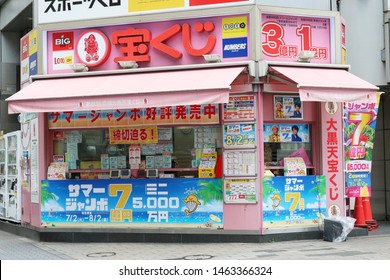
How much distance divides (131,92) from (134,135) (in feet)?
5.11

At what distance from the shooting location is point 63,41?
40.9ft

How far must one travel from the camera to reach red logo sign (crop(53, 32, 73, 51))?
12.4 meters

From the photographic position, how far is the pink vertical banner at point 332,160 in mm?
11656

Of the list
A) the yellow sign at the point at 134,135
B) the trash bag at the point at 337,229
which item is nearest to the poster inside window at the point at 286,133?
the trash bag at the point at 337,229

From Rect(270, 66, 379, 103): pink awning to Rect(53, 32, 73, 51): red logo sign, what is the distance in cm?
457

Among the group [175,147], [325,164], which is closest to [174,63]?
[175,147]

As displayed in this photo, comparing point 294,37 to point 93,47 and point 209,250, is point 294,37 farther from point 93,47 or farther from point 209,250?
point 209,250

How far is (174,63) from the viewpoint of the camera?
11664 mm

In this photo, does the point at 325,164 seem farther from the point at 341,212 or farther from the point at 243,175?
the point at 243,175


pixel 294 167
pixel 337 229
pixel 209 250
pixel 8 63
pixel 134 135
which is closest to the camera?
pixel 209 250

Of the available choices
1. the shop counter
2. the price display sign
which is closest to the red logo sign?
the shop counter

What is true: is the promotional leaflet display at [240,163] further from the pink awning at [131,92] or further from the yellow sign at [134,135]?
the yellow sign at [134,135]

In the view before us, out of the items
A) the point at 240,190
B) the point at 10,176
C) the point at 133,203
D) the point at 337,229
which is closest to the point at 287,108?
the point at 240,190

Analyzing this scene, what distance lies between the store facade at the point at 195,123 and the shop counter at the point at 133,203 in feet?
0.07
